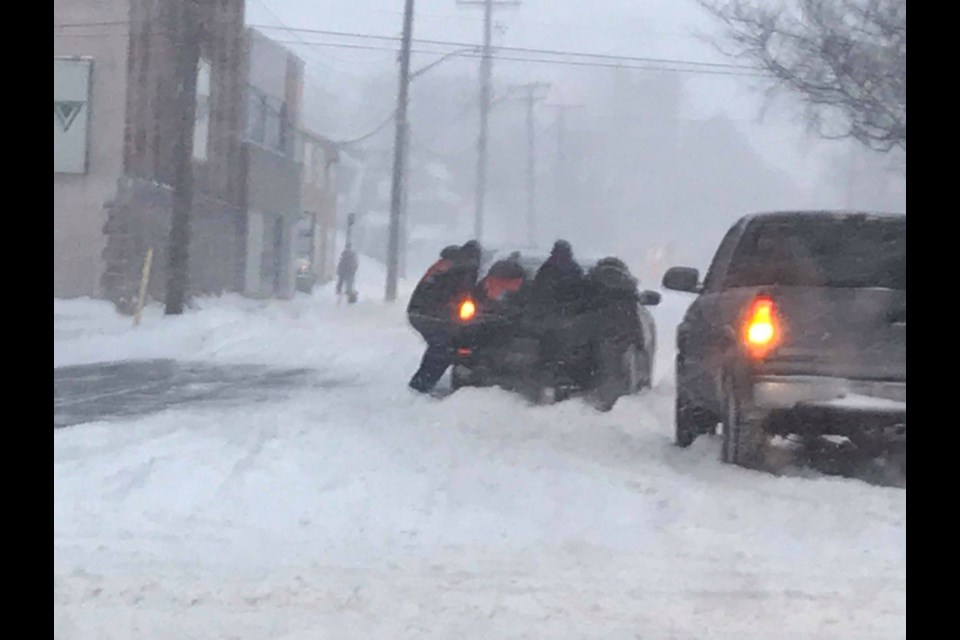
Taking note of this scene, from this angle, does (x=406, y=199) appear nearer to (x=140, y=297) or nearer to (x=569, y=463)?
(x=569, y=463)

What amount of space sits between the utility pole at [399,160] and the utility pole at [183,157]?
4090 millimetres

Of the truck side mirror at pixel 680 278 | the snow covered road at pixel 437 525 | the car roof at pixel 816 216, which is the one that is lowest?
the snow covered road at pixel 437 525

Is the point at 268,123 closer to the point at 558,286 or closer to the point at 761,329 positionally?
the point at 558,286

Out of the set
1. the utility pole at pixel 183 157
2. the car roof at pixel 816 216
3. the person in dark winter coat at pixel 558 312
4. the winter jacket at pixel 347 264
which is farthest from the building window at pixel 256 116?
the car roof at pixel 816 216

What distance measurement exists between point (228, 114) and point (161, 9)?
1.39 meters

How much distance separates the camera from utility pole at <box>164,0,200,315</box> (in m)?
11.9

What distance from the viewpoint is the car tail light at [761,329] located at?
6.07 m

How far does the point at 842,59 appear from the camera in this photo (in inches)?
361

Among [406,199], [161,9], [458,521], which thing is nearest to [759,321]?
[458,521]

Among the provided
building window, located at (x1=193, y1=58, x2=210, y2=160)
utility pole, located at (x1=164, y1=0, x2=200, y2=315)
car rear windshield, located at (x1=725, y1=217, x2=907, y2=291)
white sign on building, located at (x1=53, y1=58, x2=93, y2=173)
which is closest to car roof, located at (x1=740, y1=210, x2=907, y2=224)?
car rear windshield, located at (x1=725, y1=217, x2=907, y2=291)

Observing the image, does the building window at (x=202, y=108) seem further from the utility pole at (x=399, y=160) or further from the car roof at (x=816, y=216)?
the car roof at (x=816, y=216)

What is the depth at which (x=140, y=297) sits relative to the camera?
44.2 ft

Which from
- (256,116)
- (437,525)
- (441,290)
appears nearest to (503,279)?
(441,290)

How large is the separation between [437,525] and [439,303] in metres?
2.27
